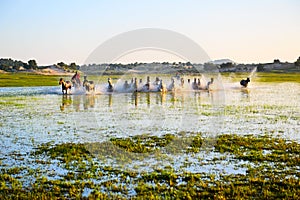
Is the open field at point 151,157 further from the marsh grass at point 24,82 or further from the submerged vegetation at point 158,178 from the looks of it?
the marsh grass at point 24,82

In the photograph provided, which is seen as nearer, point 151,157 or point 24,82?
point 151,157

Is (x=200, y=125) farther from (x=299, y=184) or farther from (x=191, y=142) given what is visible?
(x=299, y=184)

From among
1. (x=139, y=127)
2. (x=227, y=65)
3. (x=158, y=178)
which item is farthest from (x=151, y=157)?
(x=227, y=65)

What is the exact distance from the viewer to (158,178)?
10.1m

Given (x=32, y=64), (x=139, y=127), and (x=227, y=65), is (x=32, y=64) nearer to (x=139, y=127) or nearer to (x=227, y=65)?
(x=227, y=65)

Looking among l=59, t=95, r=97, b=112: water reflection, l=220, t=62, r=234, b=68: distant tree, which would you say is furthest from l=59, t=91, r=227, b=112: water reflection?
l=220, t=62, r=234, b=68: distant tree

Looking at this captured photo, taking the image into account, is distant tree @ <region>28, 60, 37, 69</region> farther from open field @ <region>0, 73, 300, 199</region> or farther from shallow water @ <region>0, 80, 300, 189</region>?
open field @ <region>0, 73, 300, 199</region>

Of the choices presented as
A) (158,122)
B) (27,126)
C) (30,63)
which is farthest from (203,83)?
(30,63)

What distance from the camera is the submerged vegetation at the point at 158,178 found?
8758 mm

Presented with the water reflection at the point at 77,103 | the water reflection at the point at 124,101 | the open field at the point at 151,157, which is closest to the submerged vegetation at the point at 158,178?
the open field at the point at 151,157

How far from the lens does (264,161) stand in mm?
11703

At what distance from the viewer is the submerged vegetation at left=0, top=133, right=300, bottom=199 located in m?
8.76

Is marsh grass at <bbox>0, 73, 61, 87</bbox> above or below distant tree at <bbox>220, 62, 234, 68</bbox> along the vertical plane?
below

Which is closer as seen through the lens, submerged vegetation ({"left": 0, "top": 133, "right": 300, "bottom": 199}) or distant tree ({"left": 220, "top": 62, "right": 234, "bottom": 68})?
submerged vegetation ({"left": 0, "top": 133, "right": 300, "bottom": 199})
